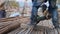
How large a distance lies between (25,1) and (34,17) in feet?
12.7

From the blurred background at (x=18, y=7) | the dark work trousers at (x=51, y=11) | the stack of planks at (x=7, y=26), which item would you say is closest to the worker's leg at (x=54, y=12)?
the dark work trousers at (x=51, y=11)

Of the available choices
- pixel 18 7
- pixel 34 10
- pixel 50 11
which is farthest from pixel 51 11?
pixel 18 7

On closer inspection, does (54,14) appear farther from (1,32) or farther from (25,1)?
(25,1)

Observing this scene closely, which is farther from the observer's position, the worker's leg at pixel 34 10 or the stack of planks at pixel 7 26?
the worker's leg at pixel 34 10

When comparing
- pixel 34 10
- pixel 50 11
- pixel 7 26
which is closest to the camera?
pixel 7 26

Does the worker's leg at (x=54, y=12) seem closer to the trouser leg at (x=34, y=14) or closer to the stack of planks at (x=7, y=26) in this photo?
the trouser leg at (x=34, y=14)

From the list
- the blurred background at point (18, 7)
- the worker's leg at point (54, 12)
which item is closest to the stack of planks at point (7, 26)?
the worker's leg at point (54, 12)

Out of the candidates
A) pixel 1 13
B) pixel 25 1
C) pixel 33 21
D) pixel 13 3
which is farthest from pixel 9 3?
pixel 33 21

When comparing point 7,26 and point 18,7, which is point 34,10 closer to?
point 7,26

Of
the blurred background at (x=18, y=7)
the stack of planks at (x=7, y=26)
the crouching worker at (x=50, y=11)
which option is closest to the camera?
the stack of planks at (x=7, y=26)

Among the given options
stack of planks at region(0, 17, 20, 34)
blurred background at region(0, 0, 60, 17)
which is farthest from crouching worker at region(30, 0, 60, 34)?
blurred background at region(0, 0, 60, 17)

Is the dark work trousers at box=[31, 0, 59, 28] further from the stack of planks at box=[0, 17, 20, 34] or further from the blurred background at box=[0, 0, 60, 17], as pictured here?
the blurred background at box=[0, 0, 60, 17]

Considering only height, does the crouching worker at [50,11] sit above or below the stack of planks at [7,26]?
above

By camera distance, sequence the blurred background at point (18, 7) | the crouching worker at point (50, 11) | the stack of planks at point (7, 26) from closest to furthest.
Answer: the stack of planks at point (7, 26), the crouching worker at point (50, 11), the blurred background at point (18, 7)
